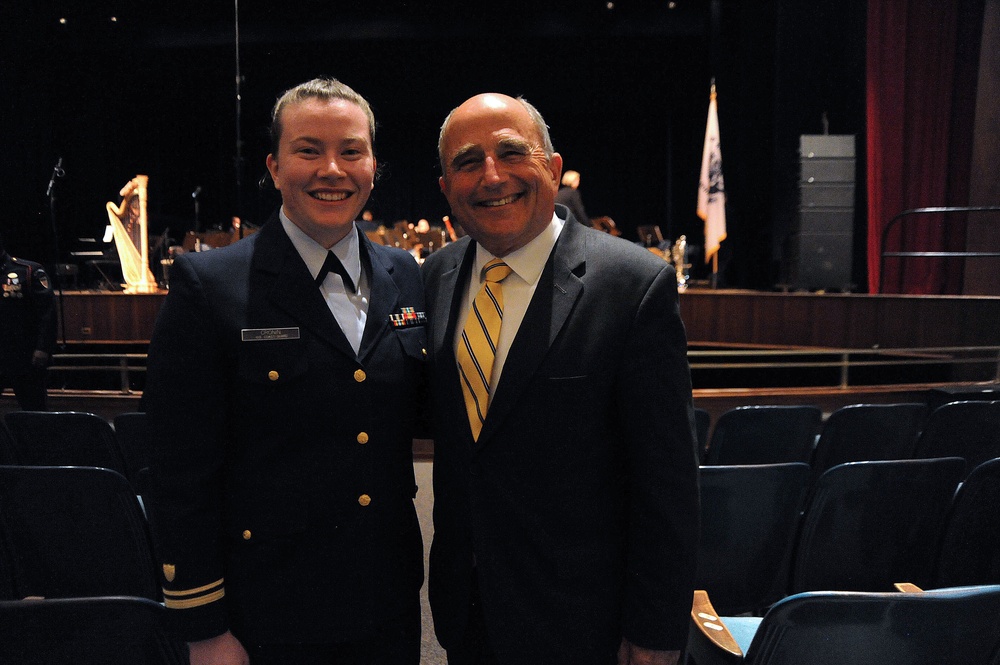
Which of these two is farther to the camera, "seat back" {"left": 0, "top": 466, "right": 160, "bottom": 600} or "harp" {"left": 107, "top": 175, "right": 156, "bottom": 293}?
"harp" {"left": 107, "top": 175, "right": 156, "bottom": 293}

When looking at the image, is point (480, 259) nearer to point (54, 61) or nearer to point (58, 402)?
point (58, 402)

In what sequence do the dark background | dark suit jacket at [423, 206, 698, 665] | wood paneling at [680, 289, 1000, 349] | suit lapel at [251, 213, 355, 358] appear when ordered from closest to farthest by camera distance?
dark suit jacket at [423, 206, 698, 665] < suit lapel at [251, 213, 355, 358] < wood paneling at [680, 289, 1000, 349] < the dark background

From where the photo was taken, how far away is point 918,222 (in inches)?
333

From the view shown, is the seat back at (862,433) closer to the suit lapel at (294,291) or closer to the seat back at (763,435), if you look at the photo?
the seat back at (763,435)

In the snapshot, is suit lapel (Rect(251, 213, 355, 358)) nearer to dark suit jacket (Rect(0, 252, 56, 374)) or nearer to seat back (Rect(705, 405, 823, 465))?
seat back (Rect(705, 405, 823, 465))

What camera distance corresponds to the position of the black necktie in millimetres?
1359

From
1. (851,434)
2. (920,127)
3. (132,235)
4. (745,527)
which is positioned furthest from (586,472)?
(920,127)

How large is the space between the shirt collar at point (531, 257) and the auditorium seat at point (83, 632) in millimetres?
768

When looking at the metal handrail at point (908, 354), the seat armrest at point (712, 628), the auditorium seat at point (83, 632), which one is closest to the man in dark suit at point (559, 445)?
the seat armrest at point (712, 628)

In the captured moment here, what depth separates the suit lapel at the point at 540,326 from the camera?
48.0 inches

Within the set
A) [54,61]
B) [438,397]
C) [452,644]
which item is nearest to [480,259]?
[438,397]

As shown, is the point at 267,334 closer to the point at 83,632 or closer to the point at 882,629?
the point at 83,632

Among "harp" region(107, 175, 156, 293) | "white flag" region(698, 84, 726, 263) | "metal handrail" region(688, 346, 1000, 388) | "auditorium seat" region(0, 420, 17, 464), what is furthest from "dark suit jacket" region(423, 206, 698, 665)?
"harp" region(107, 175, 156, 293)

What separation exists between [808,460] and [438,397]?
2.04 metres
